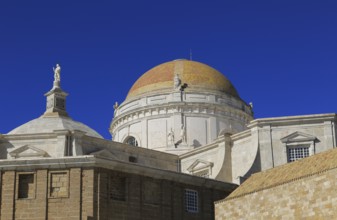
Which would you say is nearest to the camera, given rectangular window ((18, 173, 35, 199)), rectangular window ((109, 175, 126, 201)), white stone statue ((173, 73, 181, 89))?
rectangular window ((18, 173, 35, 199))

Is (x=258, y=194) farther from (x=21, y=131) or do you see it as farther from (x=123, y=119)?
(x=123, y=119)

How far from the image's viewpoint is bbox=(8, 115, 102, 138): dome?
49.9m

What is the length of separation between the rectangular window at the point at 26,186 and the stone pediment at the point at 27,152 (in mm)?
10473

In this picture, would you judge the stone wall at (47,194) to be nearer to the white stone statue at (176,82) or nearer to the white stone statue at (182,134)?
the white stone statue at (182,134)

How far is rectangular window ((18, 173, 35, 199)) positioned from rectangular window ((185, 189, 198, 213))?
29.2 feet

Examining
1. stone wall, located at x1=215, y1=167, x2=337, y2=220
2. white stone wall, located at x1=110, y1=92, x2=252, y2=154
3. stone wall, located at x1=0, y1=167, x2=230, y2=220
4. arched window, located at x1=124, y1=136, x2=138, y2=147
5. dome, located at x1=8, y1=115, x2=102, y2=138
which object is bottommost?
stone wall, located at x1=215, y1=167, x2=337, y2=220

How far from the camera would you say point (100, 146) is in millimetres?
47188

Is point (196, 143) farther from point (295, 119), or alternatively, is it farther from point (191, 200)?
point (191, 200)

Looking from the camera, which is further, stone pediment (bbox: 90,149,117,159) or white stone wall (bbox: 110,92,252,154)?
white stone wall (bbox: 110,92,252,154)

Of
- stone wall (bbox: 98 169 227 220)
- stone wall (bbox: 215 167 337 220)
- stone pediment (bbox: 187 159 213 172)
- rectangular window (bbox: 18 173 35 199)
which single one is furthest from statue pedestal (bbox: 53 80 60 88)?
stone wall (bbox: 215 167 337 220)

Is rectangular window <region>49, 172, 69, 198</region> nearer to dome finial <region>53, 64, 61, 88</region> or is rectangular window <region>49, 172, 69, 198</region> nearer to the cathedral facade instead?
the cathedral facade

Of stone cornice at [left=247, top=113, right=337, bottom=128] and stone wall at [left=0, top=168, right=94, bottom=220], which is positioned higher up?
stone cornice at [left=247, top=113, right=337, bottom=128]

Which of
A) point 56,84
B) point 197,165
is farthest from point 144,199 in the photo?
point 56,84

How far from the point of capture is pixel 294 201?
95.0 ft
